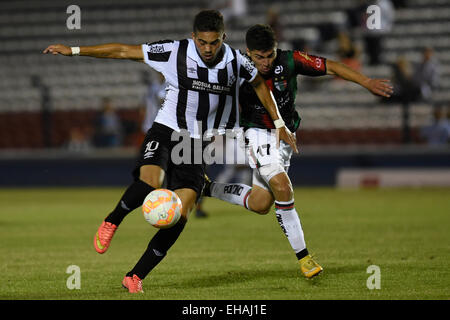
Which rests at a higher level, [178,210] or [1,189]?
[178,210]

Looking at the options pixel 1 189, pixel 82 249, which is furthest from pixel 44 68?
pixel 82 249

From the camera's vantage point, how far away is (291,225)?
6.32 metres

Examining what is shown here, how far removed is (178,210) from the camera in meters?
5.51

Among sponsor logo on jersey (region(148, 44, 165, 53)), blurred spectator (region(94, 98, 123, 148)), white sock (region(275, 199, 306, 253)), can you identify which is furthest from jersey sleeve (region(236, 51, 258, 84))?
blurred spectator (region(94, 98, 123, 148))

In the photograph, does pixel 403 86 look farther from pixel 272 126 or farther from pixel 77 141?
pixel 272 126

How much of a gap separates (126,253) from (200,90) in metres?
2.46

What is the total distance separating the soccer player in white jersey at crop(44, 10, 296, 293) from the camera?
18.6ft

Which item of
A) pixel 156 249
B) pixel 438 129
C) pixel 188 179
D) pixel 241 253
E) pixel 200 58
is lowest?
pixel 241 253

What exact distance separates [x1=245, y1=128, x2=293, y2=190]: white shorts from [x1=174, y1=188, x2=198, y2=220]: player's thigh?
90cm

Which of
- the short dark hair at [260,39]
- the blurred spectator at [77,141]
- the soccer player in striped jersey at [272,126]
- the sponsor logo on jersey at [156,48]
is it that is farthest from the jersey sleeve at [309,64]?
the blurred spectator at [77,141]

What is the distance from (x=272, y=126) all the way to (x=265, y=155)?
0.36 metres

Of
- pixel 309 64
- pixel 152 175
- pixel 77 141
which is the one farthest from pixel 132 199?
pixel 77 141

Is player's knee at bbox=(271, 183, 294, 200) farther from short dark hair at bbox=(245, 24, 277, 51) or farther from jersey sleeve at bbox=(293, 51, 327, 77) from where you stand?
short dark hair at bbox=(245, 24, 277, 51)
